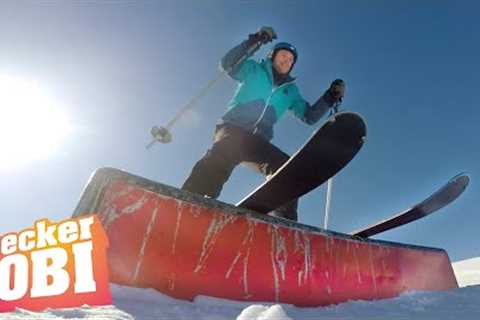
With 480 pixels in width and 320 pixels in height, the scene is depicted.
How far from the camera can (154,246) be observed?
333 cm

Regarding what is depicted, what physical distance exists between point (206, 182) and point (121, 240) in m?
1.90

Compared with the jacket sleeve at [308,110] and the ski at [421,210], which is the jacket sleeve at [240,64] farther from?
the ski at [421,210]

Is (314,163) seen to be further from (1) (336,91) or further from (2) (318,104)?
(1) (336,91)

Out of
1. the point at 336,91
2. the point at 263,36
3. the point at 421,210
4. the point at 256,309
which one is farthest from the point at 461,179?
the point at 256,309

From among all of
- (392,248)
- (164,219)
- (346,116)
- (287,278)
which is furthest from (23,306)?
(392,248)

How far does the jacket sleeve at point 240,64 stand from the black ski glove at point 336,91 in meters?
1.26

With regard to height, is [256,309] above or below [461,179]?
below

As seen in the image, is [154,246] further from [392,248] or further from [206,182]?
[392,248]

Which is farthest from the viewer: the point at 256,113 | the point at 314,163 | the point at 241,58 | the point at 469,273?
the point at 469,273

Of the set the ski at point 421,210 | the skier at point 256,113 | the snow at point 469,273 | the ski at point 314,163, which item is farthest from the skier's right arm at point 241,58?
the snow at point 469,273

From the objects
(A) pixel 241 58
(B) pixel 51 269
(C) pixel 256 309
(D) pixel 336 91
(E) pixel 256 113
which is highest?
(A) pixel 241 58

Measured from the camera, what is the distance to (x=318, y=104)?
6.52m

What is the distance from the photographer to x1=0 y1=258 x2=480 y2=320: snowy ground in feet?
8.11

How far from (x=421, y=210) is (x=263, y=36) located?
2854mm
